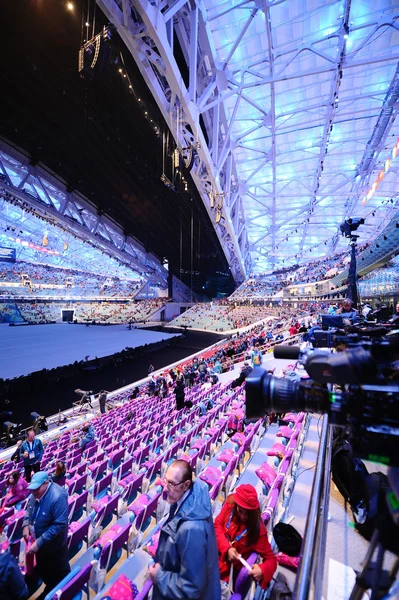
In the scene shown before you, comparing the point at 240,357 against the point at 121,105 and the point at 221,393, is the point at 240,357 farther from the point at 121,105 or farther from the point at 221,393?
the point at 121,105

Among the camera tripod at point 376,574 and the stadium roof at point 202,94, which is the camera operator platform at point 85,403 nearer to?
the stadium roof at point 202,94

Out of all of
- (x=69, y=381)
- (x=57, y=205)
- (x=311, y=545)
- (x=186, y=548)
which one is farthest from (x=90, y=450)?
(x=57, y=205)

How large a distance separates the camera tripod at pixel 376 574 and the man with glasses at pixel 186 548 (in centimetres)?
59

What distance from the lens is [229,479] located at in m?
3.31

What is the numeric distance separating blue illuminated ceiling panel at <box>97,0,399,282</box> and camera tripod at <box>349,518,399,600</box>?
8.94 metres

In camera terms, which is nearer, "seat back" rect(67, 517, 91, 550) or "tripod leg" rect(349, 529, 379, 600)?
"tripod leg" rect(349, 529, 379, 600)

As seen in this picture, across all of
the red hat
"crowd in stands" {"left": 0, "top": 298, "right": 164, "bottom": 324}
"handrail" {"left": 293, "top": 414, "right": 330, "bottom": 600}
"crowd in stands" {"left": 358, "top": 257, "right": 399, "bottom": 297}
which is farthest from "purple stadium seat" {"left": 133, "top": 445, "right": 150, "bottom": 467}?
"crowd in stands" {"left": 0, "top": 298, "right": 164, "bottom": 324}

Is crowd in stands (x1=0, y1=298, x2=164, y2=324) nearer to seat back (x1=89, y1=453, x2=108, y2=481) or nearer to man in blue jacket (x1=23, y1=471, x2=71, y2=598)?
seat back (x1=89, y1=453, x2=108, y2=481)

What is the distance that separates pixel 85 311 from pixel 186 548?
50132 mm

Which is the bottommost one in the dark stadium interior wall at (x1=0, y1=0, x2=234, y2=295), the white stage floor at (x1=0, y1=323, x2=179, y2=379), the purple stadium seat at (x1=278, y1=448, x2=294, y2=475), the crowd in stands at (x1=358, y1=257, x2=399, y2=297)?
the white stage floor at (x1=0, y1=323, x2=179, y2=379)

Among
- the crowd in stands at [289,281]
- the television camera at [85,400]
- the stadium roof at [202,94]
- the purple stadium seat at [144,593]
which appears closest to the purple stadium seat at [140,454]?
the purple stadium seat at [144,593]

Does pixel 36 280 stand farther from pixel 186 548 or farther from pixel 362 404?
pixel 362 404

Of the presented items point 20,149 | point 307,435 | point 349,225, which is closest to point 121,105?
point 20,149

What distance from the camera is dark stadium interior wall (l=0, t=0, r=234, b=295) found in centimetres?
784
